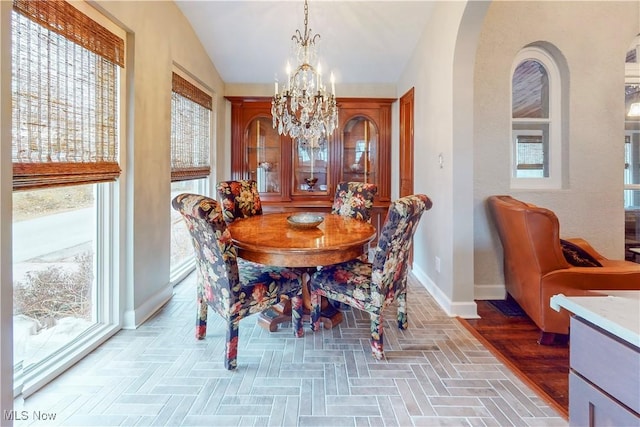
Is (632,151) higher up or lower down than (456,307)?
higher up

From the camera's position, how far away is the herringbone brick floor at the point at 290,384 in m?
1.59

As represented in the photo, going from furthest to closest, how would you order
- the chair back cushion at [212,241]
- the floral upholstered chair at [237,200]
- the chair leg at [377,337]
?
the floral upholstered chair at [237,200]
the chair leg at [377,337]
the chair back cushion at [212,241]

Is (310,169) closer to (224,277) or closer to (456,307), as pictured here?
(456,307)

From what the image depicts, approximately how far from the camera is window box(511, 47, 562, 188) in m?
3.20

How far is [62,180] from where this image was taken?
187 centimetres

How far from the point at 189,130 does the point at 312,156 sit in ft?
5.94

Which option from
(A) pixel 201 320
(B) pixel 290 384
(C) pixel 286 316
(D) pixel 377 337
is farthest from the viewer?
(C) pixel 286 316

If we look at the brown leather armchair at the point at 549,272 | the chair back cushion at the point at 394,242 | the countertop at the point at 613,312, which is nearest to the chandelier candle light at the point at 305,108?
the chair back cushion at the point at 394,242

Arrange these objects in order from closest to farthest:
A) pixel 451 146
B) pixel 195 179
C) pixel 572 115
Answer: pixel 451 146, pixel 572 115, pixel 195 179

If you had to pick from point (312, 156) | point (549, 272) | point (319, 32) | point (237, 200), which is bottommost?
point (549, 272)

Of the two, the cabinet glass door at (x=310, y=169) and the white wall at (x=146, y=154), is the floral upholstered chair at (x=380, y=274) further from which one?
the cabinet glass door at (x=310, y=169)

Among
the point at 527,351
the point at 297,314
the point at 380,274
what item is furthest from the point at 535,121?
the point at 297,314

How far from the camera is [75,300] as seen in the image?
218cm

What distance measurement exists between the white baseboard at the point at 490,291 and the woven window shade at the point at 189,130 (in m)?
3.20
